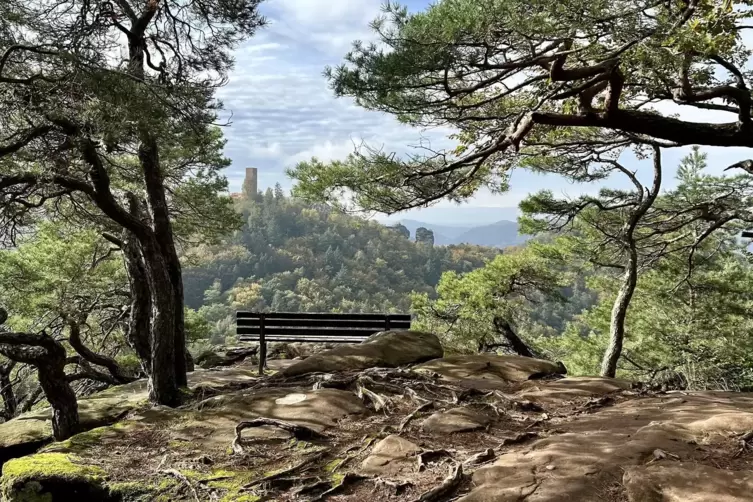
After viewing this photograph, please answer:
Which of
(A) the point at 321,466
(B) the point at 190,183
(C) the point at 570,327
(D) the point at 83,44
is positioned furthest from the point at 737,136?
(C) the point at 570,327

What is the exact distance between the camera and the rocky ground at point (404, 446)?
8.34ft

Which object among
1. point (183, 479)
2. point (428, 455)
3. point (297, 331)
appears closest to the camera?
point (183, 479)

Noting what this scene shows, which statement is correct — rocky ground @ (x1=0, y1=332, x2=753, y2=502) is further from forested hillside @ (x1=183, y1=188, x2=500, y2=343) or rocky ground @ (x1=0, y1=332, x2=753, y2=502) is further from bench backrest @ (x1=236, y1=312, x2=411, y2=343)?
forested hillside @ (x1=183, y1=188, x2=500, y2=343)

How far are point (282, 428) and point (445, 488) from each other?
5.09 feet

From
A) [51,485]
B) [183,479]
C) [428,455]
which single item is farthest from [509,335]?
[51,485]

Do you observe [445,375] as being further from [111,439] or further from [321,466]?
[111,439]

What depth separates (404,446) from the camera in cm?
319

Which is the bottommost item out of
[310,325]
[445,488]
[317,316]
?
[445,488]

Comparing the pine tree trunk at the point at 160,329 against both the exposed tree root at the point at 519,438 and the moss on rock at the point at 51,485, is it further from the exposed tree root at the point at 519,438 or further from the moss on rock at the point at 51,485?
the exposed tree root at the point at 519,438

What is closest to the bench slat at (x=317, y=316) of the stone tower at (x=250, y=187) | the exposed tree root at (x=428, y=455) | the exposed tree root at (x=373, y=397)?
the exposed tree root at (x=373, y=397)

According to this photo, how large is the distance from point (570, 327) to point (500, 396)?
12.9 meters

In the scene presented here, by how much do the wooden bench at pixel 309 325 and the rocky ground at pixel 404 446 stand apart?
7.07 feet

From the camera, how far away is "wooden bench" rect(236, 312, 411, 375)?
7.50 meters

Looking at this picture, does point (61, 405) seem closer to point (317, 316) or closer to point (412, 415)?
point (412, 415)
